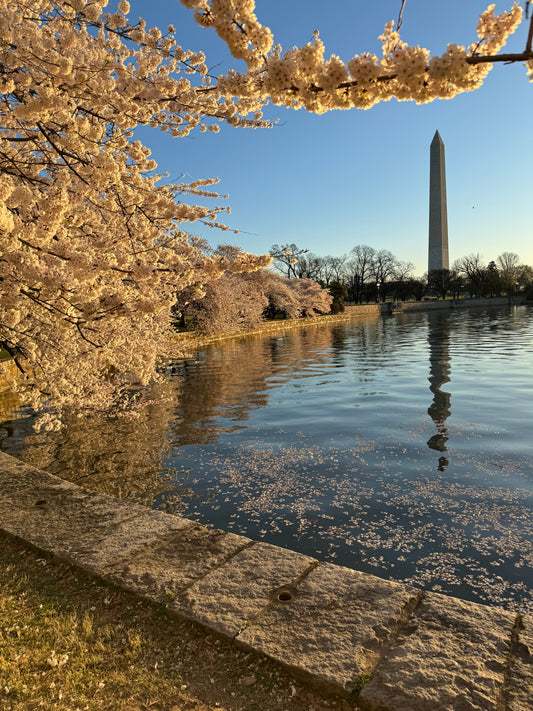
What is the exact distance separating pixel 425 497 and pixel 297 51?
505 cm

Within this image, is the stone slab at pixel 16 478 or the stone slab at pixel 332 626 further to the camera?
the stone slab at pixel 16 478

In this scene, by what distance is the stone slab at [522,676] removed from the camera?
2119 mm

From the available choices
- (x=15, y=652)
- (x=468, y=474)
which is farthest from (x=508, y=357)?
(x=15, y=652)

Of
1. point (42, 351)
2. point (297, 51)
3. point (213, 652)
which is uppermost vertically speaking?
point (297, 51)

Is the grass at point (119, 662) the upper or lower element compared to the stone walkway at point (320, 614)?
lower

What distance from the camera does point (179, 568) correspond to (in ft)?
11.1

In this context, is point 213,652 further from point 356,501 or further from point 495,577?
point 356,501

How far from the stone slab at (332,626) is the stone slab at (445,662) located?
0.10 metres

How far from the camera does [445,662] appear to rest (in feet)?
7.83

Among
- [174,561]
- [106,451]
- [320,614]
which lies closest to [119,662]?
[174,561]

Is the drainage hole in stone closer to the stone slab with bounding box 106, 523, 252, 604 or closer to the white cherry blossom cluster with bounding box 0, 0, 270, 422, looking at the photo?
the stone slab with bounding box 106, 523, 252, 604

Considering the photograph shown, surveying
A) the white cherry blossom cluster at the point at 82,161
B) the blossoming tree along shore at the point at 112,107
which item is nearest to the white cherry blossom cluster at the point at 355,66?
the blossoming tree along shore at the point at 112,107

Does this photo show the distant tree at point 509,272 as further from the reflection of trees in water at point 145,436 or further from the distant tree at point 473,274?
the reflection of trees in water at point 145,436

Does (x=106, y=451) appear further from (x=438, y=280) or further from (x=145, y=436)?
(x=438, y=280)
